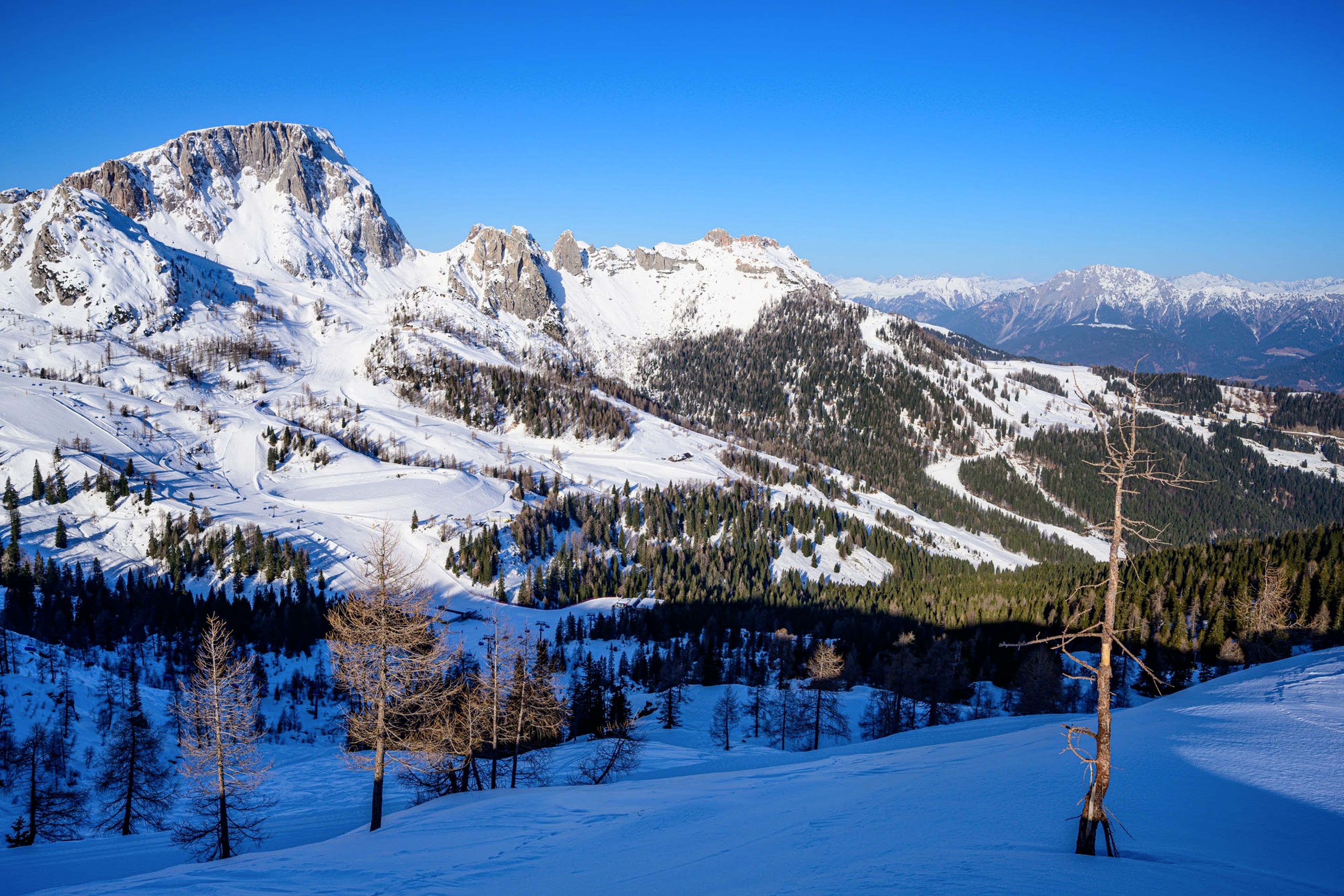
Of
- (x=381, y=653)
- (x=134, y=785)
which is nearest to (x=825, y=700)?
(x=381, y=653)

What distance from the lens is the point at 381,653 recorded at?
24047 millimetres

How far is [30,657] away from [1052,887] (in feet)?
298

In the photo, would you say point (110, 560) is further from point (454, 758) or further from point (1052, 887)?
point (1052, 887)

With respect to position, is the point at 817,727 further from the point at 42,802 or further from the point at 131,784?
the point at 42,802

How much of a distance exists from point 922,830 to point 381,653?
18.3 meters

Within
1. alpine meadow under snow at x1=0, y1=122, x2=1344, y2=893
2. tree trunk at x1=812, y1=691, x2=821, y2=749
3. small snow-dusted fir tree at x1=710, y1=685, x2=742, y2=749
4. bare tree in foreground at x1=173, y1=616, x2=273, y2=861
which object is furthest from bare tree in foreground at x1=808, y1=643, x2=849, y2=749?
bare tree in foreground at x1=173, y1=616, x2=273, y2=861

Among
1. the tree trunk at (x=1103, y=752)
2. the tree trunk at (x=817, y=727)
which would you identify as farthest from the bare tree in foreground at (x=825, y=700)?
the tree trunk at (x=1103, y=752)

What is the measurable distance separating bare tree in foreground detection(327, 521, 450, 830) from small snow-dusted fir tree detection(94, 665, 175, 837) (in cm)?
1551

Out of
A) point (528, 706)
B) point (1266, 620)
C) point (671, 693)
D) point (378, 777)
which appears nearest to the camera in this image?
point (378, 777)

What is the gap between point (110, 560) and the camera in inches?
4857

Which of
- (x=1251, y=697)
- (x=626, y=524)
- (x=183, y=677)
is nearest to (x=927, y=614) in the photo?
(x=626, y=524)

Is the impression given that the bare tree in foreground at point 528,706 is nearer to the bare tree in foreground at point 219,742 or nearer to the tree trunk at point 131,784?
the bare tree in foreground at point 219,742

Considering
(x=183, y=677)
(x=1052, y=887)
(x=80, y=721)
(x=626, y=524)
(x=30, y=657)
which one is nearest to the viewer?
(x=1052, y=887)

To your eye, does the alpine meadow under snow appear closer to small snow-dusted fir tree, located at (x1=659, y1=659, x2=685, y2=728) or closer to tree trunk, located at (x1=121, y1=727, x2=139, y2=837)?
tree trunk, located at (x1=121, y1=727, x2=139, y2=837)
